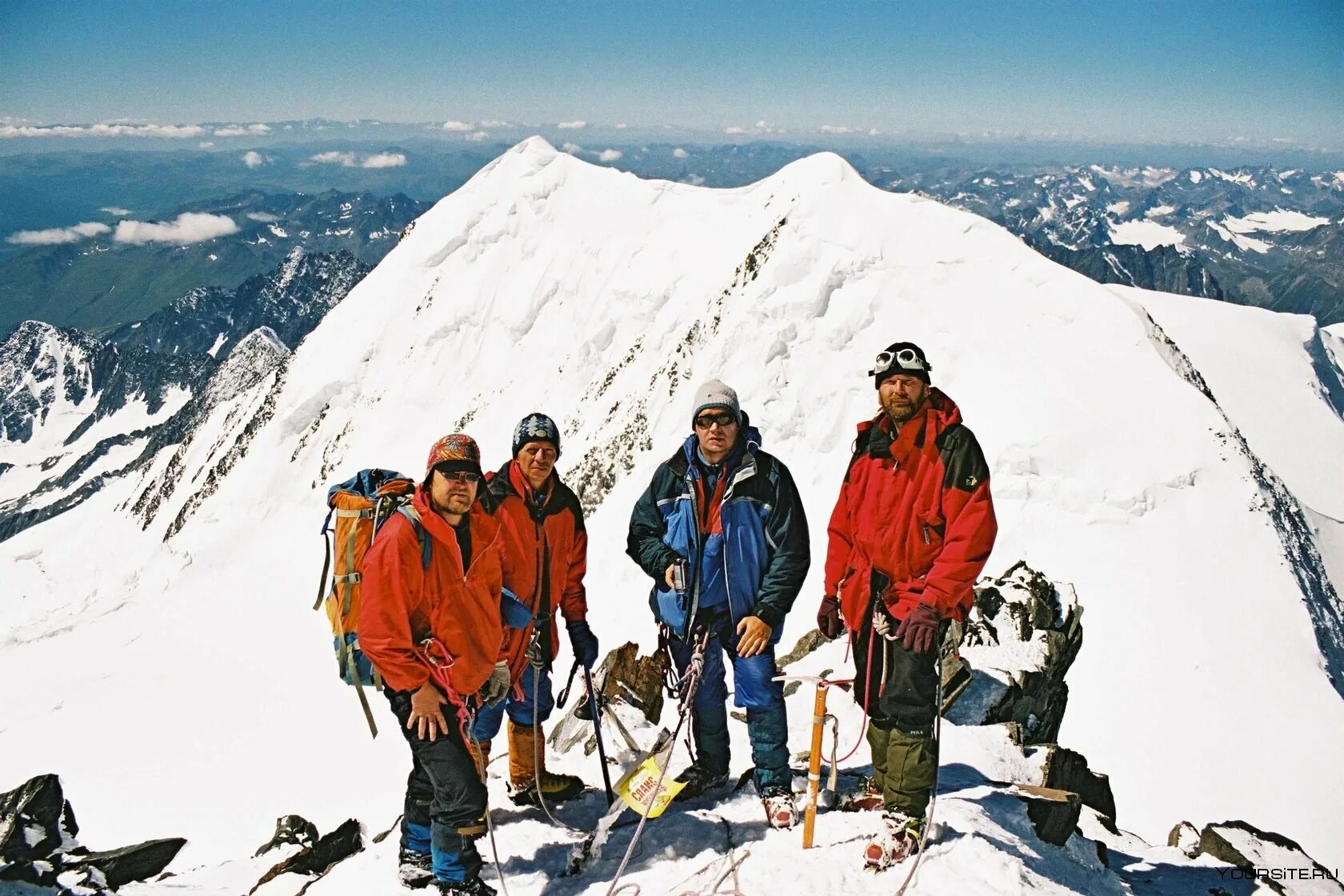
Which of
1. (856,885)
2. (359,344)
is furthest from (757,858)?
(359,344)

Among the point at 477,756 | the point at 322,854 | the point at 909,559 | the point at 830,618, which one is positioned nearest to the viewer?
the point at 909,559

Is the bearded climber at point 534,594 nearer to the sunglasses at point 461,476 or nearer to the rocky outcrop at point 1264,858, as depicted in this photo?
the sunglasses at point 461,476

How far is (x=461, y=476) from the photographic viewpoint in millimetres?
5379

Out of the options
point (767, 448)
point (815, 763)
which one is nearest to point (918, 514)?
point (815, 763)

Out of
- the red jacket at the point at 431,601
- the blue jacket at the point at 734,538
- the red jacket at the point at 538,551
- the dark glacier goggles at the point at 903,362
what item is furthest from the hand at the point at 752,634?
the dark glacier goggles at the point at 903,362

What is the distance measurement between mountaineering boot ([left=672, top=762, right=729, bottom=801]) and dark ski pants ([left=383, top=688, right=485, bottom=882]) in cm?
208

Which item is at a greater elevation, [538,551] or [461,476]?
[461,476]

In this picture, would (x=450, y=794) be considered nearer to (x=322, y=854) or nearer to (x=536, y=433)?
(x=536, y=433)

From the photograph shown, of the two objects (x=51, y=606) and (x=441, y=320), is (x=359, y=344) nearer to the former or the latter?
(x=441, y=320)

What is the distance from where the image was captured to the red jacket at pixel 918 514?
5461 mm

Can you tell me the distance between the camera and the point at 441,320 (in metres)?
46.7

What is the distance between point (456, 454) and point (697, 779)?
4117mm

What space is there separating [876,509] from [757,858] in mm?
3035

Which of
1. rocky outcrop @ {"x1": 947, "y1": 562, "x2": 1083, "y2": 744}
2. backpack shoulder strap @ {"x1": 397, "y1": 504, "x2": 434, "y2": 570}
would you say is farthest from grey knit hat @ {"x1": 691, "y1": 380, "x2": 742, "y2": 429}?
rocky outcrop @ {"x1": 947, "y1": 562, "x2": 1083, "y2": 744}
